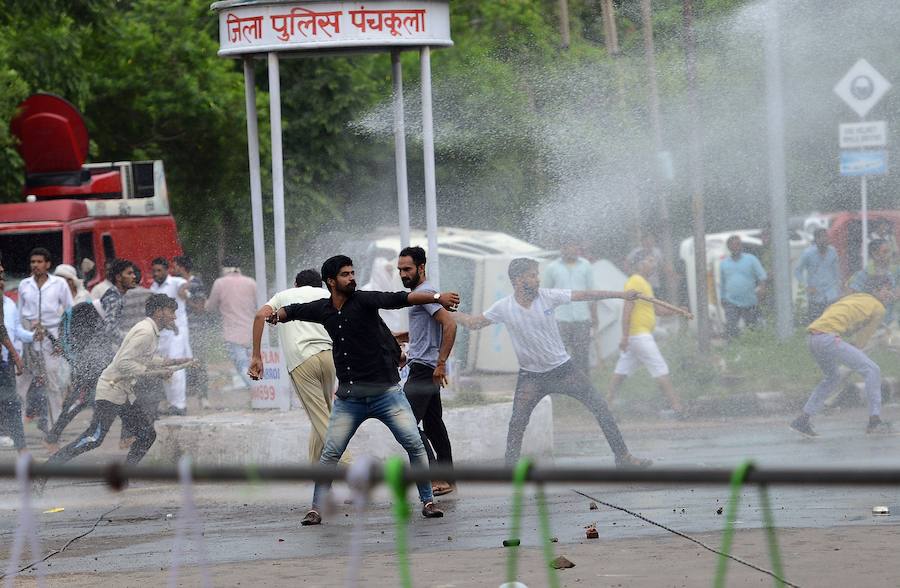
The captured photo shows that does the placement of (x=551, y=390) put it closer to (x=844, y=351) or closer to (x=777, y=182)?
(x=844, y=351)

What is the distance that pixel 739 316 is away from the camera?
17422 mm

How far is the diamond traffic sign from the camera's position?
14.9 meters

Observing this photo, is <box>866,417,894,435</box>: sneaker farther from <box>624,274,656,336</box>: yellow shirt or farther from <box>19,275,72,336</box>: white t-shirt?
<box>19,275,72,336</box>: white t-shirt

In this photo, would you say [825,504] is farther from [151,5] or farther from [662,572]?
[151,5]

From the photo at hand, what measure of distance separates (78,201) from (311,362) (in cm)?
832

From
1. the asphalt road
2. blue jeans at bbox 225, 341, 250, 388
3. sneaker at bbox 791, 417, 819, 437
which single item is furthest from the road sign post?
blue jeans at bbox 225, 341, 250, 388

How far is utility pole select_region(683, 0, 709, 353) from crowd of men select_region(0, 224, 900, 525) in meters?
0.63

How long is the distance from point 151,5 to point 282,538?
65.6ft

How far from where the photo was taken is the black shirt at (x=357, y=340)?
27.8ft

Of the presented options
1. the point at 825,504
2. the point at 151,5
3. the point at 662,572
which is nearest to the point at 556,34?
the point at 151,5

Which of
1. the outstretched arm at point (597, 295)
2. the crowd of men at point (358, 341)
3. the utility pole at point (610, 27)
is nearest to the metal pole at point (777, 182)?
the crowd of men at point (358, 341)

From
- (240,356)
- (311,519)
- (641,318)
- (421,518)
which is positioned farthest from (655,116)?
(311,519)

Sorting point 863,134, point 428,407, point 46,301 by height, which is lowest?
point 428,407

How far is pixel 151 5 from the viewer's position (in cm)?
2681
